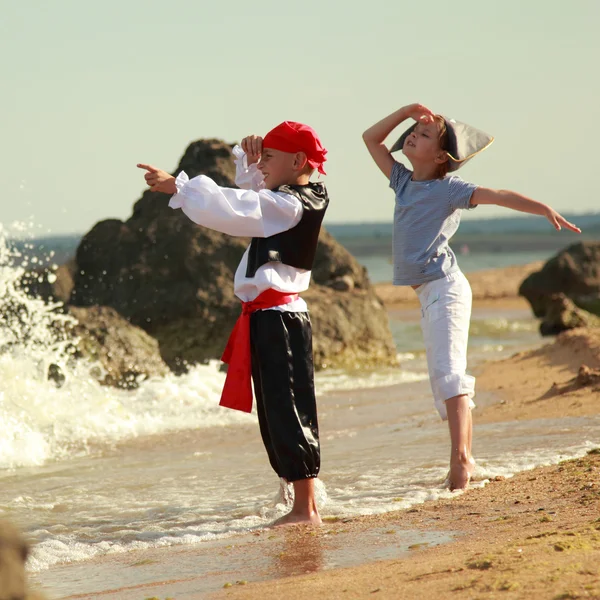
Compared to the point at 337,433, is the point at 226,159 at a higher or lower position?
higher

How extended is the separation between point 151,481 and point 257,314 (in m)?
1.55

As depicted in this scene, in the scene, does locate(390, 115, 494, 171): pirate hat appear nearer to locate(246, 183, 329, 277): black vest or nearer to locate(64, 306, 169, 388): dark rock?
locate(246, 183, 329, 277): black vest

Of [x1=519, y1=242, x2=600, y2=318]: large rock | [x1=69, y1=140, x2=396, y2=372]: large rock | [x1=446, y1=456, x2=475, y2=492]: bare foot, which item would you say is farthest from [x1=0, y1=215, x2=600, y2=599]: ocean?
[x1=519, y1=242, x2=600, y2=318]: large rock

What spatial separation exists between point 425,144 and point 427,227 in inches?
15.2

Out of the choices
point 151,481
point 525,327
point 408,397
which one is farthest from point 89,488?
point 525,327

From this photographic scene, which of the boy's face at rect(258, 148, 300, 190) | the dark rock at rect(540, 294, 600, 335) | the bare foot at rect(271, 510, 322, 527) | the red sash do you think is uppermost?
the boy's face at rect(258, 148, 300, 190)

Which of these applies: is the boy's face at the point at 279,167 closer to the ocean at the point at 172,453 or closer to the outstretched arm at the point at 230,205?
the outstretched arm at the point at 230,205

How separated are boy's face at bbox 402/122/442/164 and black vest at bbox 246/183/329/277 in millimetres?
748

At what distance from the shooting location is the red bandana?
4.11 meters

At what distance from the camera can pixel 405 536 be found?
348cm

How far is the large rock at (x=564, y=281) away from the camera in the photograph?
58.2ft

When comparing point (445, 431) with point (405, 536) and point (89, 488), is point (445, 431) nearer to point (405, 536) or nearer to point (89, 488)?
point (89, 488)

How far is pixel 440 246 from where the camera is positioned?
4582 mm

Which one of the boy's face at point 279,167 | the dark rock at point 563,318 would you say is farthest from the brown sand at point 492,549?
the dark rock at point 563,318
